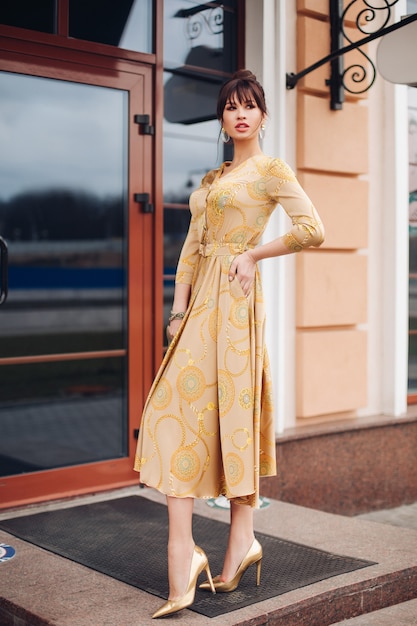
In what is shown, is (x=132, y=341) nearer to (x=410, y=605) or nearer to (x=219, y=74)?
(x=219, y=74)

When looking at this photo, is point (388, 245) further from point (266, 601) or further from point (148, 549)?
point (266, 601)

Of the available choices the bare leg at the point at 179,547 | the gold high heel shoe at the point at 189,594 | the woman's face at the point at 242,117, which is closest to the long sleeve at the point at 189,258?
the woman's face at the point at 242,117

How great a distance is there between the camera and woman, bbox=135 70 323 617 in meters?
2.93

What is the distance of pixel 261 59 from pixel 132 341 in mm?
1794

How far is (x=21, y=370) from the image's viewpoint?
14.1 ft

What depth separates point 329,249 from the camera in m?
5.30

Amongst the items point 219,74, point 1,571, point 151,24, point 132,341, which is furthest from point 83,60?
point 1,571

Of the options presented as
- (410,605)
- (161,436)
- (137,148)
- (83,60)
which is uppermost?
(83,60)

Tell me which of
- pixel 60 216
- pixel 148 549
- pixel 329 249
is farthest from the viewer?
pixel 329 249

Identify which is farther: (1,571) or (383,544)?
(383,544)

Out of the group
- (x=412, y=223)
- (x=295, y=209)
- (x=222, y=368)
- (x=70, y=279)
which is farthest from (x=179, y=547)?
(x=412, y=223)

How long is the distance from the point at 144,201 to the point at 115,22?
Result: 3.14 feet

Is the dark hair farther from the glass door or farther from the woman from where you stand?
the glass door

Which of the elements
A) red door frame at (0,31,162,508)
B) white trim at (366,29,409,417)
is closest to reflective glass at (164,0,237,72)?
red door frame at (0,31,162,508)
